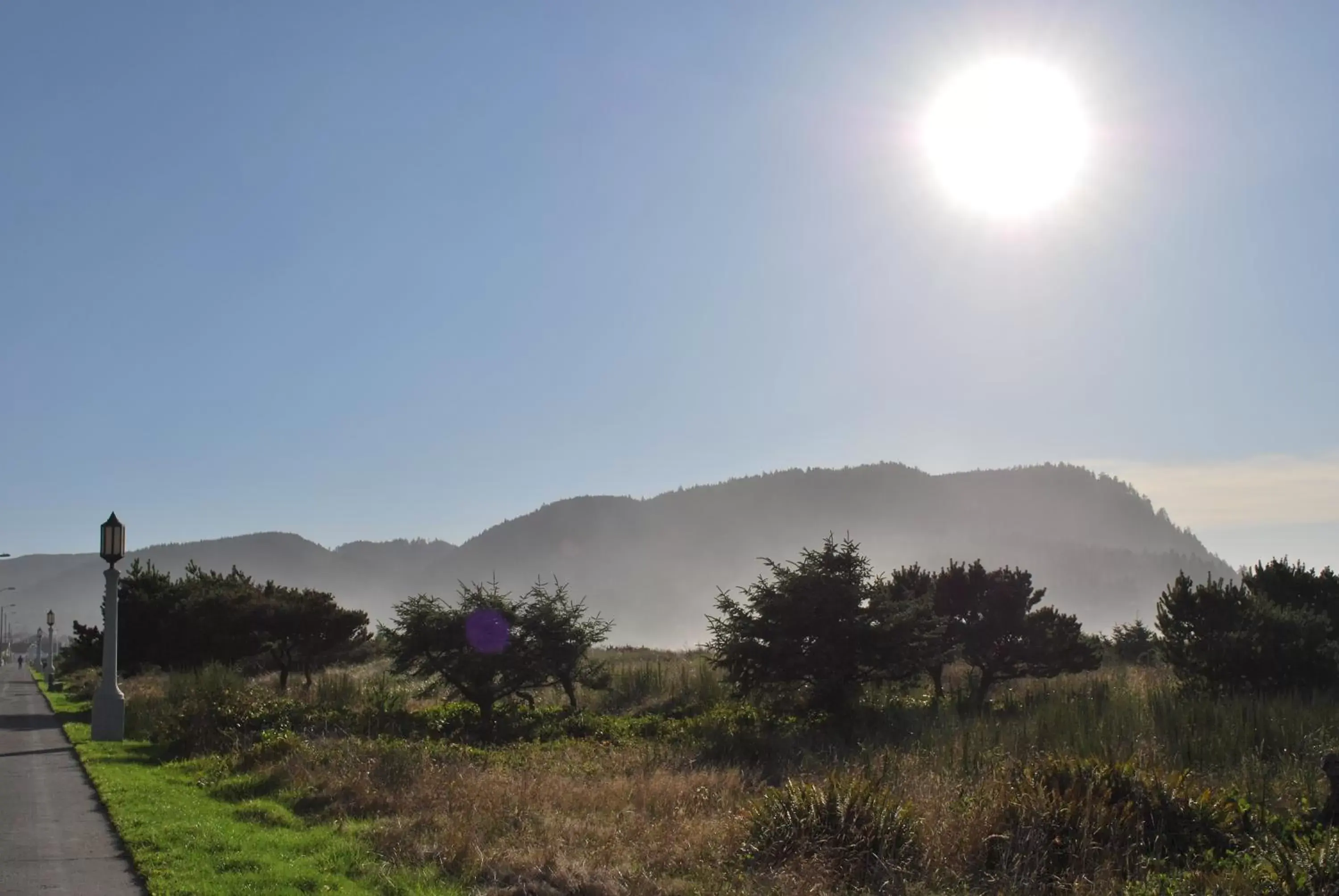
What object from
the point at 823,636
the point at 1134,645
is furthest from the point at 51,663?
the point at 1134,645

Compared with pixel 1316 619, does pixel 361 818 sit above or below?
below

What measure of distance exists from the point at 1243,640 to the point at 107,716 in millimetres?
21903

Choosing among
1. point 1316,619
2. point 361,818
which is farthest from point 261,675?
point 1316,619

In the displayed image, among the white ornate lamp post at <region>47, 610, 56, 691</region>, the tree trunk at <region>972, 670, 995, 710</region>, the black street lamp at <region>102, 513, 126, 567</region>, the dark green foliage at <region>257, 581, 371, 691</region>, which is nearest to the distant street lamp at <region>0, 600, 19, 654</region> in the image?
the white ornate lamp post at <region>47, 610, 56, 691</region>

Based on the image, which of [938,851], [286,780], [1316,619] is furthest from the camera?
[1316,619]

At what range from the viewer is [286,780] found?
42.1 ft

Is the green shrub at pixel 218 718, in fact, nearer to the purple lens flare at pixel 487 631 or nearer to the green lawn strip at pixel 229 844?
the green lawn strip at pixel 229 844

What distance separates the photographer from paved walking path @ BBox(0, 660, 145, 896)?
8.34 m

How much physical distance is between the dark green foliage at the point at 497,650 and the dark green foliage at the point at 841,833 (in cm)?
1237

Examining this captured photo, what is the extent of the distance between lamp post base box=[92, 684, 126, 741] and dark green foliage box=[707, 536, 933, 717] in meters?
11.4

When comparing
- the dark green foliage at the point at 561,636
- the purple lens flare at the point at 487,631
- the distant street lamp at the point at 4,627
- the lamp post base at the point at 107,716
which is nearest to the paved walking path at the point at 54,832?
the lamp post base at the point at 107,716

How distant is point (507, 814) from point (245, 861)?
253 cm

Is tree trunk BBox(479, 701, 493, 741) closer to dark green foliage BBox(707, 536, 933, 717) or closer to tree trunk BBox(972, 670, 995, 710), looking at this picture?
dark green foliage BBox(707, 536, 933, 717)

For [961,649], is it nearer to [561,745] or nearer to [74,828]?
[561,745]
